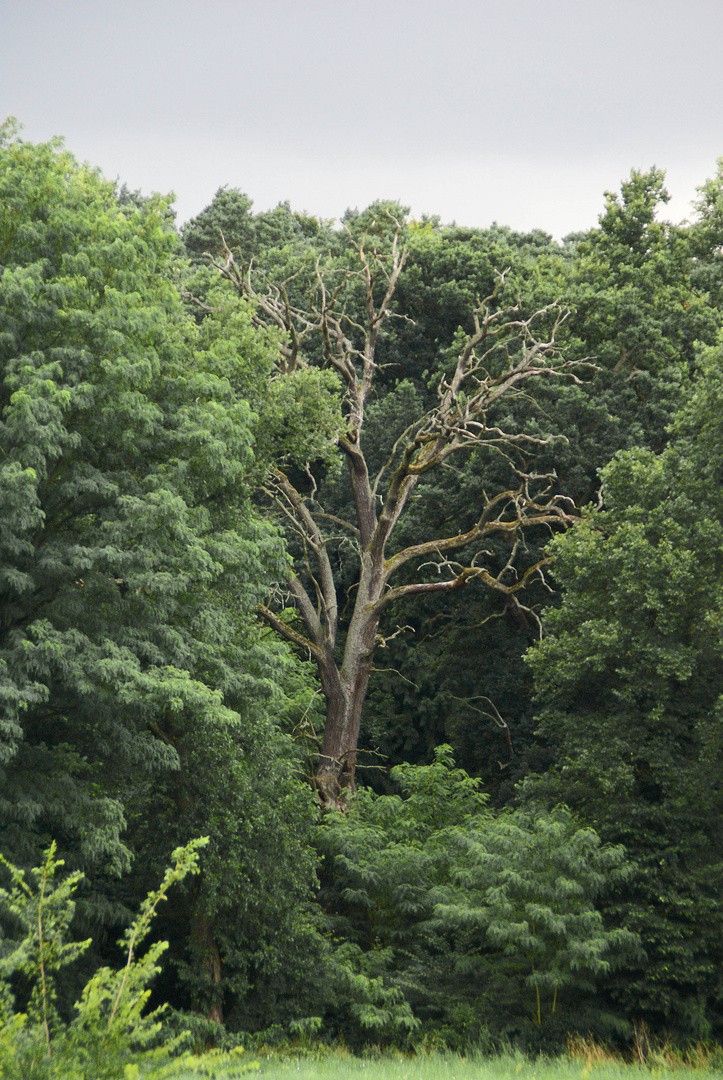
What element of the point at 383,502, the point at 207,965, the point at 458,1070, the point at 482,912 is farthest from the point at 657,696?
the point at 383,502

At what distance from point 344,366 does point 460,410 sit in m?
3.87

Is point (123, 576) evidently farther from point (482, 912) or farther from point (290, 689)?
point (290, 689)

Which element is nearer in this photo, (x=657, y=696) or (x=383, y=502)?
(x=657, y=696)

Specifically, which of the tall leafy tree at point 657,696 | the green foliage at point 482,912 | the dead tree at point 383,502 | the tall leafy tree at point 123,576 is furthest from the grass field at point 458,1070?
the dead tree at point 383,502

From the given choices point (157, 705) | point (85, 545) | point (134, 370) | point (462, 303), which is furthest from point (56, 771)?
point (462, 303)

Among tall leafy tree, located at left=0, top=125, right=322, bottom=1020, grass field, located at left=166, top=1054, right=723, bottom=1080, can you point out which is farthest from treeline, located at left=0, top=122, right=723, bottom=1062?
grass field, located at left=166, top=1054, right=723, bottom=1080

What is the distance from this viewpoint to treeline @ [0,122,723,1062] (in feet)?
39.1

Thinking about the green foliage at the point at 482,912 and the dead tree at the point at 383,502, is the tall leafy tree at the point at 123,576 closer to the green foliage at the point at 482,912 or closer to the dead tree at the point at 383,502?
the green foliage at the point at 482,912

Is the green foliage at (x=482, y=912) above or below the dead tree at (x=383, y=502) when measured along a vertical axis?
below

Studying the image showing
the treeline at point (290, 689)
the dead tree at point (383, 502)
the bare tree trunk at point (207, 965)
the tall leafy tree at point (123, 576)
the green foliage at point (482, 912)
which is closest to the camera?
the tall leafy tree at point (123, 576)

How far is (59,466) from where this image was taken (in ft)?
41.4

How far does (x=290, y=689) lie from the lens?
923 inches

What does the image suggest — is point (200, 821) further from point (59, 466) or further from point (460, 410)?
point (460, 410)

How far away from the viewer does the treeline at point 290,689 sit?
11.9 metres
